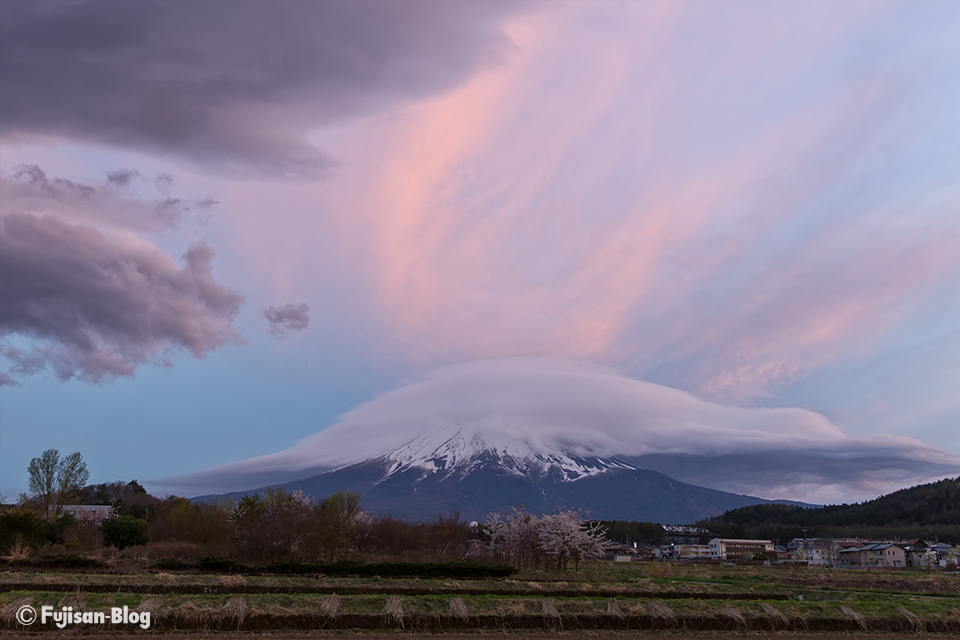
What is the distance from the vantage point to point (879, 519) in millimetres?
175375

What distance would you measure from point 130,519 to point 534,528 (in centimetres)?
3464

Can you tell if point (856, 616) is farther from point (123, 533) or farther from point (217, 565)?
point (123, 533)

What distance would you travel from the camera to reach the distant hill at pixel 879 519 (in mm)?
155738

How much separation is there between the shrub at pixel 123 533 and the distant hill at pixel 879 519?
504 feet

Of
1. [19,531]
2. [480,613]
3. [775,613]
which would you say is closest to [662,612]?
[775,613]

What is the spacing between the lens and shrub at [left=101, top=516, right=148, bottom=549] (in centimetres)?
5031

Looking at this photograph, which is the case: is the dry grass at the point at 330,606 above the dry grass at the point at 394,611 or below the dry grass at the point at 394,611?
above

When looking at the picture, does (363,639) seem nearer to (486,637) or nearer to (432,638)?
(432,638)

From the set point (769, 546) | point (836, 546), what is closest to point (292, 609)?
point (836, 546)

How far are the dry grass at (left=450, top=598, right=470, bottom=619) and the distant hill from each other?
526 ft

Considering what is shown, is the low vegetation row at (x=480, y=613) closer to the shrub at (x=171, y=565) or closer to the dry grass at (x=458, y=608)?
the dry grass at (x=458, y=608)

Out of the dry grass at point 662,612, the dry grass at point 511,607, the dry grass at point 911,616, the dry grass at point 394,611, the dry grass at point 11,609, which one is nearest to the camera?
the dry grass at point 11,609

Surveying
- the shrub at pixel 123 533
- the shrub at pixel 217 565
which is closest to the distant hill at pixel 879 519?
the shrub at pixel 123 533

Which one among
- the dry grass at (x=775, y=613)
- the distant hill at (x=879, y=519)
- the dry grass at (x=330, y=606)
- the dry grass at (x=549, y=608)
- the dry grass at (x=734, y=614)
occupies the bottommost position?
the distant hill at (x=879, y=519)
